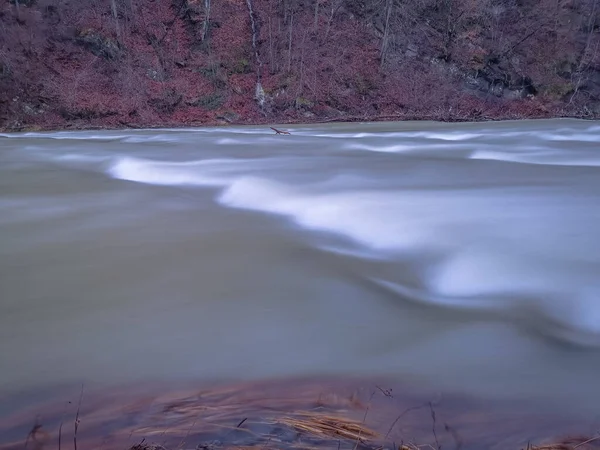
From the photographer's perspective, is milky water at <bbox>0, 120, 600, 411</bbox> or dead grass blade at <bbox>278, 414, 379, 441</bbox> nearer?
dead grass blade at <bbox>278, 414, 379, 441</bbox>

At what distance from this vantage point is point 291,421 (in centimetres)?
260

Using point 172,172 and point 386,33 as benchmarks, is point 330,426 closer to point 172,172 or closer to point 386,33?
point 172,172

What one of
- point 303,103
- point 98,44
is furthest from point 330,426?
point 98,44

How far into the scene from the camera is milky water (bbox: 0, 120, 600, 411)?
10.6 feet

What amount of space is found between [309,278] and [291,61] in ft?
68.0

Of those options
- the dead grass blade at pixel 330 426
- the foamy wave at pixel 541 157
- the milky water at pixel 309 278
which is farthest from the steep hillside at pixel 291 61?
the dead grass blade at pixel 330 426

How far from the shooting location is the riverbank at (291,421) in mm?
2459

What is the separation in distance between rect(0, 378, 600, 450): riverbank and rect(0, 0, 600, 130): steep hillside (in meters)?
18.1

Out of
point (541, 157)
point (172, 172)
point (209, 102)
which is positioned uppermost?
point (209, 102)

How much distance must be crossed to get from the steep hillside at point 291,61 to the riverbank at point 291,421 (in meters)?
18.1

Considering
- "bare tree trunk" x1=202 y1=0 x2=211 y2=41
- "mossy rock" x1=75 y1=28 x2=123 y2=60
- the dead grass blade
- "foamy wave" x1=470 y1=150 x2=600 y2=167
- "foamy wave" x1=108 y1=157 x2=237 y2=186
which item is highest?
"bare tree trunk" x1=202 y1=0 x2=211 y2=41

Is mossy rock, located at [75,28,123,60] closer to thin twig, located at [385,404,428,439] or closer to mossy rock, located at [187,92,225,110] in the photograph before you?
mossy rock, located at [187,92,225,110]

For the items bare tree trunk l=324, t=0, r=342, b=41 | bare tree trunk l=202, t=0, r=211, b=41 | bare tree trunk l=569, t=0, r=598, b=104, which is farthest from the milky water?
bare tree trunk l=569, t=0, r=598, b=104

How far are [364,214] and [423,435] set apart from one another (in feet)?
13.2
